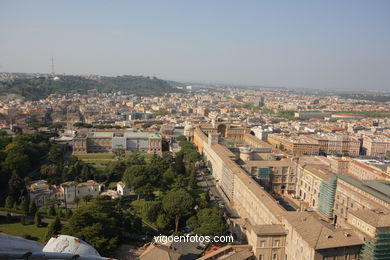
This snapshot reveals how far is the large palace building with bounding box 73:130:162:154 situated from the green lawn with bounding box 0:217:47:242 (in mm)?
18029

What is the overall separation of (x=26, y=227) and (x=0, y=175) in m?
7.64

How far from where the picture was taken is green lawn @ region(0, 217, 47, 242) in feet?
50.5

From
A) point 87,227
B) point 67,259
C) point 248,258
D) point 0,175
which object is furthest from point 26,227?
point 67,259

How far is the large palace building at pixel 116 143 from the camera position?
3474 cm

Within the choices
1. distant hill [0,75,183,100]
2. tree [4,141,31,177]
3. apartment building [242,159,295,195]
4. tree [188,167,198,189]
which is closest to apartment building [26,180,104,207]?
tree [4,141,31,177]

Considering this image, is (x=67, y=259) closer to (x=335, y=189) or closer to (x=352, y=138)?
(x=335, y=189)

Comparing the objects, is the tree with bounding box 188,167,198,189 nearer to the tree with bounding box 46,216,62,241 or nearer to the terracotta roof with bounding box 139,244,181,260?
the tree with bounding box 46,216,62,241

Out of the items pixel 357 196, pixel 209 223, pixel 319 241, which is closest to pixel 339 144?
pixel 357 196

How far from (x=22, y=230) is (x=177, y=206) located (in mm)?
7878

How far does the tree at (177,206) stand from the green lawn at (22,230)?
622cm

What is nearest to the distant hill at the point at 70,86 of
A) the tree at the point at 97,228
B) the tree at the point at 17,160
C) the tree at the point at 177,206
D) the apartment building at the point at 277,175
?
the tree at the point at 17,160

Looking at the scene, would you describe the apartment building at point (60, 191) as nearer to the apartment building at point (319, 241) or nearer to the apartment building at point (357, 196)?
the apartment building at point (319, 241)

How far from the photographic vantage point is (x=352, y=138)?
4053 cm

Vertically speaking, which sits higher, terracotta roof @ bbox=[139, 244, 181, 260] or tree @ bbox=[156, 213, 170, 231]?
terracotta roof @ bbox=[139, 244, 181, 260]
